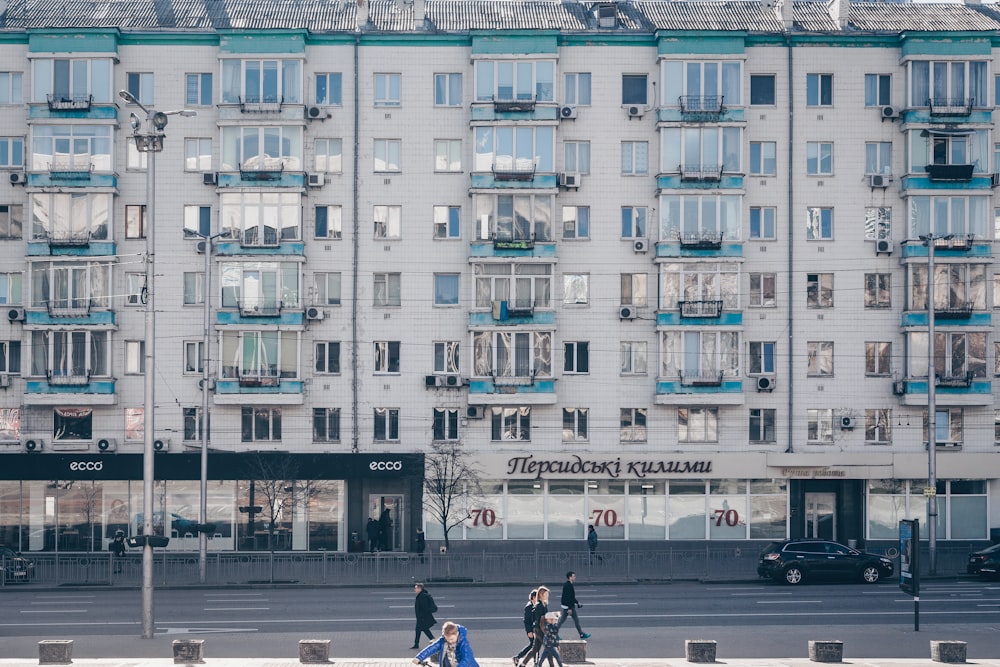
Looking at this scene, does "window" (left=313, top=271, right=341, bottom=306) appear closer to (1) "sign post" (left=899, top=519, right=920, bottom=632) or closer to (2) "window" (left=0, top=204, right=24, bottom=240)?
(2) "window" (left=0, top=204, right=24, bottom=240)

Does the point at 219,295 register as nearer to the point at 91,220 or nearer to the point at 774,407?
the point at 91,220

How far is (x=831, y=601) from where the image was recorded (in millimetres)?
36562

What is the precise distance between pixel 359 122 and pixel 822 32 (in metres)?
18.8

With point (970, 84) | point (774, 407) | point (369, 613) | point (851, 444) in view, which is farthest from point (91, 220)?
point (970, 84)

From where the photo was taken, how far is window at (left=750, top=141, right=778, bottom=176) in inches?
2057

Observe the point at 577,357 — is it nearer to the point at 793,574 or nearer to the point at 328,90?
the point at 793,574

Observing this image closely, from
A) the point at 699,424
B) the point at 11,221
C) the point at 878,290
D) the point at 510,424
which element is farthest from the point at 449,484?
the point at 11,221

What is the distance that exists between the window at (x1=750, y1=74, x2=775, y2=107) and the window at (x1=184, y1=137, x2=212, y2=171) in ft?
71.5

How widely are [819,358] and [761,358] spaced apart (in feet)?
7.84

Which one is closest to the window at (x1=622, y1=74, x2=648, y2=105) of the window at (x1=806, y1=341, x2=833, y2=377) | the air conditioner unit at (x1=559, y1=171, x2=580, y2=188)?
the air conditioner unit at (x1=559, y1=171, x2=580, y2=188)

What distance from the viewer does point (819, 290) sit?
52375 mm

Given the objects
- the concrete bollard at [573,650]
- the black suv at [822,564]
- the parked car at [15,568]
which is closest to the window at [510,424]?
the black suv at [822,564]

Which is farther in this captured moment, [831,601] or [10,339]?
[10,339]

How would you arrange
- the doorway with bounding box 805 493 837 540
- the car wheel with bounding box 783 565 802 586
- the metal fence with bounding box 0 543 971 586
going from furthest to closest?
the doorway with bounding box 805 493 837 540, the metal fence with bounding box 0 543 971 586, the car wheel with bounding box 783 565 802 586
